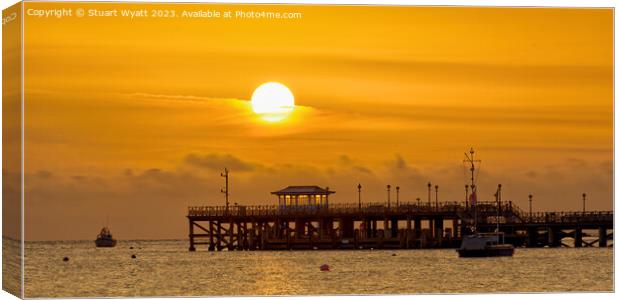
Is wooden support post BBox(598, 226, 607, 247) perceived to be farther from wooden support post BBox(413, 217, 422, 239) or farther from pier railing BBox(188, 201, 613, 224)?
wooden support post BBox(413, 217, 422, 239)

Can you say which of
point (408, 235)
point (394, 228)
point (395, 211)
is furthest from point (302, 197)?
point (408, 235)

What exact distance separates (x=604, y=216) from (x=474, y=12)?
67.2m

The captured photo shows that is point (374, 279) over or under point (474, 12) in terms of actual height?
under

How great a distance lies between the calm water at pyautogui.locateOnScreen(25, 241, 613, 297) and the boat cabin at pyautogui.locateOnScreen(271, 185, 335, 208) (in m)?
7.28

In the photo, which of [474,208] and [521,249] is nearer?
[474,208]

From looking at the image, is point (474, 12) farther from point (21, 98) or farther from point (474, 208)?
point (474, 208)

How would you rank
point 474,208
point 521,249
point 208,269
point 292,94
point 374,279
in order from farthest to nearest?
point 521,249
point 474,208
point 208,269
point 374,279
point 292,94

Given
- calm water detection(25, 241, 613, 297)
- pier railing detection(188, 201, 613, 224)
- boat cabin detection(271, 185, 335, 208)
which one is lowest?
calm water detection(25, 241, 613, 297)

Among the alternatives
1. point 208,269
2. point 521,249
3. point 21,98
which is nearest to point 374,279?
point 208,269

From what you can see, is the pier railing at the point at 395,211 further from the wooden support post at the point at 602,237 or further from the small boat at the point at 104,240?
the small boat at the point at 104,240

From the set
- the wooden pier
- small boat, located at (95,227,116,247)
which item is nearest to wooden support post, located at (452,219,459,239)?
the wooden pier

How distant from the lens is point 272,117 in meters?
59.4

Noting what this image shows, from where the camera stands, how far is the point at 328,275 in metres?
71.6

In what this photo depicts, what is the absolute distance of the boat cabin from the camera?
108 m
